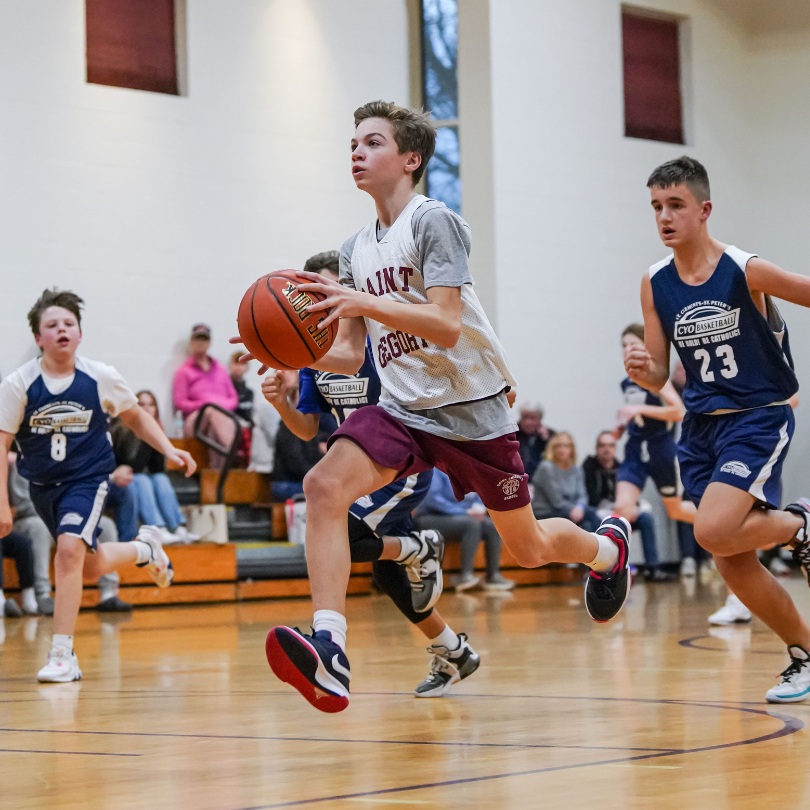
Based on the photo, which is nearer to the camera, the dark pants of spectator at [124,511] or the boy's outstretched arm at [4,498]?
the boy's outstretched arm at [4,498]

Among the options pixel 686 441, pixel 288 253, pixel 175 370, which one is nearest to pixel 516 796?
pixel 686 441

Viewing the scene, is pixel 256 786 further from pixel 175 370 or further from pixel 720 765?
pixel 175 370

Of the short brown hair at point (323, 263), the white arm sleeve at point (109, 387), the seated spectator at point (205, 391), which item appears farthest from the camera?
the seated spectator at point (205, 391)

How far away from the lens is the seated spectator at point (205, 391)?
11.5 metres

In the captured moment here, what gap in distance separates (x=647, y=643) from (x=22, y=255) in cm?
682

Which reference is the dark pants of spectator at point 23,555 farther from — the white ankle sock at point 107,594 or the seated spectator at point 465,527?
the seated spectator at point 465,527

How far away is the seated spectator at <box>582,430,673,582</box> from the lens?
12.5 meters

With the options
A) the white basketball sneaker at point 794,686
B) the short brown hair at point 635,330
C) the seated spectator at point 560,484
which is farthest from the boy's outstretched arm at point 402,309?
the seated spectator at point 560,484

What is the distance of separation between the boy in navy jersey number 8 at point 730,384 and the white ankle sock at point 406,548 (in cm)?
93

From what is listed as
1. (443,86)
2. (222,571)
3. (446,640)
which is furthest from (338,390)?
(443,86)

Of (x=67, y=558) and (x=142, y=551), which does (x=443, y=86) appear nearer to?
(x=142, y=551)

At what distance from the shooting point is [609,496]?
12.6 metres

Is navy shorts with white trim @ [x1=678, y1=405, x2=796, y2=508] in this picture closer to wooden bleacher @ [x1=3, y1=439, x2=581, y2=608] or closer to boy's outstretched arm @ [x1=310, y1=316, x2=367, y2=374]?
boy's outstretched arm @ [x1=310, y1=316, x2=367, y2=374]

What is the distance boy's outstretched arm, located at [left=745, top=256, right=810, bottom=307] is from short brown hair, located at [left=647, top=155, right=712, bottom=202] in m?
0.30
